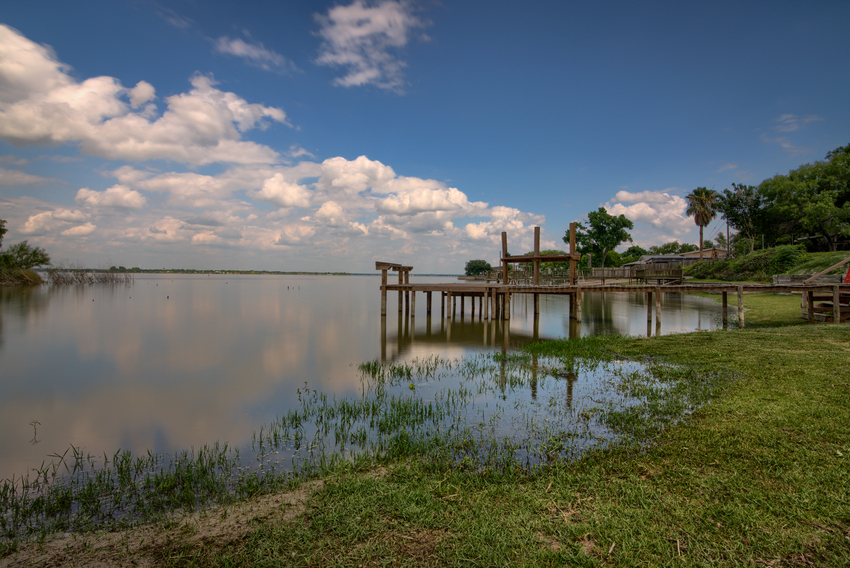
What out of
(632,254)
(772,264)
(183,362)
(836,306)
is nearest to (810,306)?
(836,306)

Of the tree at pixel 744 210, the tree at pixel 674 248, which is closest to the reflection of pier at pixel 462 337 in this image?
the tree at pixel 744 210

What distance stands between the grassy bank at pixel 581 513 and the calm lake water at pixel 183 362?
10.9 ft

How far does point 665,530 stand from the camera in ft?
11.5

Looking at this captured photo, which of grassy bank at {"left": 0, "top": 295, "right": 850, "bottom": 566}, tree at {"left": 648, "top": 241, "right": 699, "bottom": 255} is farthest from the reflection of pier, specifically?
tree at {"left": 648, "top": 241, "right": 699, "bottom": 255}

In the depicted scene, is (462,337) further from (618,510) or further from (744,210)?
(744,210)

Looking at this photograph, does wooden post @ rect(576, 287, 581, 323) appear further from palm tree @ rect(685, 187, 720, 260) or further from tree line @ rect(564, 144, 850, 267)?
Answer: palm tree @ rect(685, 187, 720, 260)

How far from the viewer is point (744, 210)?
54812 mm

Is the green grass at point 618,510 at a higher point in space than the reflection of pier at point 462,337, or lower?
higher

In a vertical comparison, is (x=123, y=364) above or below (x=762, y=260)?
below

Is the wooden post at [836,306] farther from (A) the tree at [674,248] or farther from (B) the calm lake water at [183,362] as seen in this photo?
(A) the tree at [674,248]

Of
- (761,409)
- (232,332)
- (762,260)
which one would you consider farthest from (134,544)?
(762,260)

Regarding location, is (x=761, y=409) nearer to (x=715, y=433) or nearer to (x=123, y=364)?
(x=715, y=433)

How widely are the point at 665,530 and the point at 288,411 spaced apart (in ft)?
23.6

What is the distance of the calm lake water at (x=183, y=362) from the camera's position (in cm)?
781
